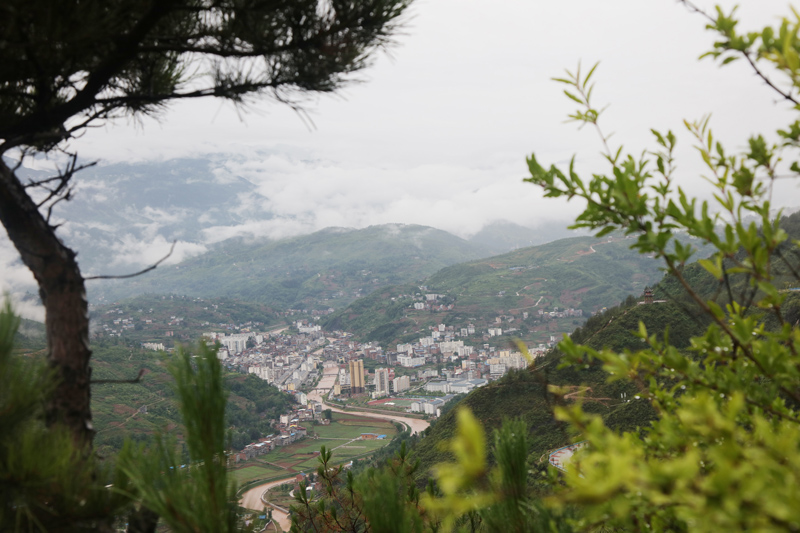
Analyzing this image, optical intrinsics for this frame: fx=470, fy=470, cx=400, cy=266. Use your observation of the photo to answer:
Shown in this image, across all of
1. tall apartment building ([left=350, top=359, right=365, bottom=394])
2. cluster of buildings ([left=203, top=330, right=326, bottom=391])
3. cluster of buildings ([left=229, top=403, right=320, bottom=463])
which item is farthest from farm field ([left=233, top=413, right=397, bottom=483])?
cluster of buildings ([left=203, top=330, right=326, bottom=391])

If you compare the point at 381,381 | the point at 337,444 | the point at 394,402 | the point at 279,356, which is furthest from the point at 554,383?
the point at 279,356

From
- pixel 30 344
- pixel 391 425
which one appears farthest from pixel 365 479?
pixel 391 425

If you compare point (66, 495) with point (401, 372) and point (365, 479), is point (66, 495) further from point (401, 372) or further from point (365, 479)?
point (401, 372)

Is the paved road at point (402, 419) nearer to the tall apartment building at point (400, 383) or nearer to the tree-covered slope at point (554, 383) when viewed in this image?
the tall apartment building at point (400, 383)

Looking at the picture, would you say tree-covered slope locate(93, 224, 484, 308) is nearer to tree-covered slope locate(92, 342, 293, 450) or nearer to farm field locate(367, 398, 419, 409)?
farm field locate(367, 398, 419, 409)

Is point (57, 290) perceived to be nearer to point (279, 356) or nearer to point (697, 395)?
point (697, 395)
